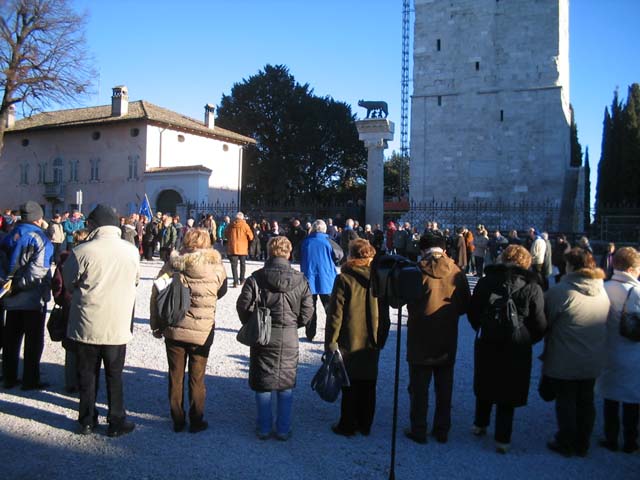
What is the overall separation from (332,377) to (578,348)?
1.99 metres

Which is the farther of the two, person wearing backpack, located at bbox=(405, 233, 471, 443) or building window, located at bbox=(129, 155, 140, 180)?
building window, located at bbox=(129, 155, 140, 180)

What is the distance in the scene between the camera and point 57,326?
529 centimetres

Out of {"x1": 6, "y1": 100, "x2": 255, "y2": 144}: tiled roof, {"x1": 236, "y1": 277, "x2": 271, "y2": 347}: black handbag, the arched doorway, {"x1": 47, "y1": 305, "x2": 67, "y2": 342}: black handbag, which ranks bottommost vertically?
{"x1": 47, "y1": 305, "x2": 67, "y2": 342}: black handbag

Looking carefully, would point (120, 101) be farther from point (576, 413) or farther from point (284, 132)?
point (576, 413)

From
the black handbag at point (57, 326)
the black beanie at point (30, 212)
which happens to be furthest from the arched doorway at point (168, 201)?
the black handbag at point (57, 326)

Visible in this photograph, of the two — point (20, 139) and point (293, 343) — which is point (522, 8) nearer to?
point (293, 343)

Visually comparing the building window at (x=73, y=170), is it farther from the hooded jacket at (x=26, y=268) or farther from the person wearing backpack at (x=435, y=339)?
the person wearing backpack at (x=435, y=339)

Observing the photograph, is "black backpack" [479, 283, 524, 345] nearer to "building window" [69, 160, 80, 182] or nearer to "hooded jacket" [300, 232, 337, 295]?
"hooded jacket" [300, 232, 337, 295]

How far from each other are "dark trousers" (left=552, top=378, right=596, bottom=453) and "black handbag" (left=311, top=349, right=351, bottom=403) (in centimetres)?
175

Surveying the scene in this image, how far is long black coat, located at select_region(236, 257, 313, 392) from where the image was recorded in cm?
448

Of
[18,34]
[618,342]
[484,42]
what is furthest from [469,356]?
[18,34]

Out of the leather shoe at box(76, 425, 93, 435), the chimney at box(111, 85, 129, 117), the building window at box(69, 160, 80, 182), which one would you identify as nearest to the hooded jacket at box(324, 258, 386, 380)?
the leather shoe at box(76, 425, 93, 435)

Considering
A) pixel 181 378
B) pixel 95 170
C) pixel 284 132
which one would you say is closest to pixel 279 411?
pixel 181 378

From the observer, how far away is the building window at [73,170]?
3662 centimetres
